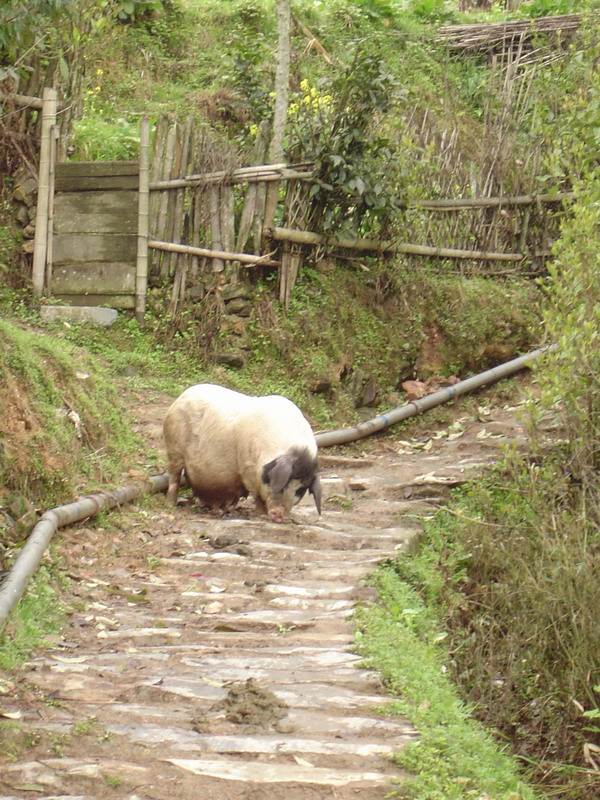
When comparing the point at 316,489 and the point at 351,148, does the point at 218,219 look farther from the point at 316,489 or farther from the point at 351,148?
the point at 316,489

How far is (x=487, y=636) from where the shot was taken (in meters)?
6.16

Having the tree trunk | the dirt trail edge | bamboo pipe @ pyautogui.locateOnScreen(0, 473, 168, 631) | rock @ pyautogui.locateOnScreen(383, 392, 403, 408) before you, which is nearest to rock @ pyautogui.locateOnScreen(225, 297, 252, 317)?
the tree trunk

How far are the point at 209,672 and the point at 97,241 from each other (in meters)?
6.58

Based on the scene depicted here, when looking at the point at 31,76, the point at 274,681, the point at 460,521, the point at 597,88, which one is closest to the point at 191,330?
the point at 31,76

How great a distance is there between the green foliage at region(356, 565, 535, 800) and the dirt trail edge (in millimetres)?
87

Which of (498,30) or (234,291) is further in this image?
(498,30)

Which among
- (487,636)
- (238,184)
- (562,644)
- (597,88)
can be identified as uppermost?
(597,88)

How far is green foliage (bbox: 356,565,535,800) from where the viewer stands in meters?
3.37

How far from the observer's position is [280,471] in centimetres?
629

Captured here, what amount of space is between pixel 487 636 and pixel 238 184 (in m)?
5.39

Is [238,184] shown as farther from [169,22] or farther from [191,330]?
[169,22]

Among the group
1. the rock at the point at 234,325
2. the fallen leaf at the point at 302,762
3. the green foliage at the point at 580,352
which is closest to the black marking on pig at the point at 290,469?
the green foliage at the point at 580,352

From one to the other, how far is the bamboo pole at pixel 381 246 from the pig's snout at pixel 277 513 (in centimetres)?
396

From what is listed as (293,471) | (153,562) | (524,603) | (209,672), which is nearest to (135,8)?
(293,471)
